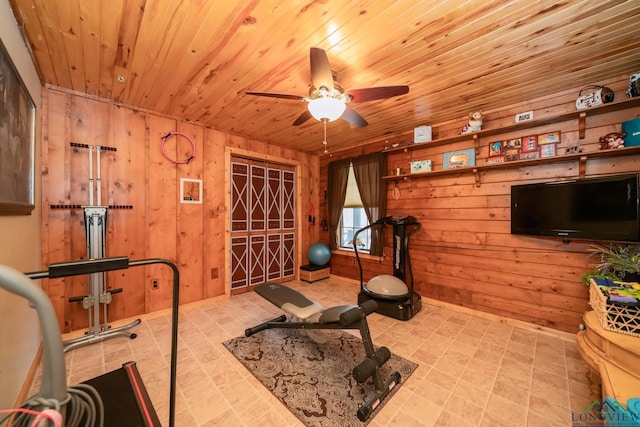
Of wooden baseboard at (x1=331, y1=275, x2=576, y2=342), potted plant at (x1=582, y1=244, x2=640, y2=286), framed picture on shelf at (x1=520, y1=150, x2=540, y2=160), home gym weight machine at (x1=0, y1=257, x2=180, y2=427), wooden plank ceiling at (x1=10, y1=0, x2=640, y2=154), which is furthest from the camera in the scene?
framed picture on shelf at (x1=520, y1=150, x2=540, y2=160)

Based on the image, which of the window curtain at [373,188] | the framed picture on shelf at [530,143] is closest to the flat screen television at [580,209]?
the framed picture on shelf at [530,143]

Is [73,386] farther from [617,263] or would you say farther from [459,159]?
[459,159]

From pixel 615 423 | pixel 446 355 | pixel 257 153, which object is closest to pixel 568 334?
pixel 446 355

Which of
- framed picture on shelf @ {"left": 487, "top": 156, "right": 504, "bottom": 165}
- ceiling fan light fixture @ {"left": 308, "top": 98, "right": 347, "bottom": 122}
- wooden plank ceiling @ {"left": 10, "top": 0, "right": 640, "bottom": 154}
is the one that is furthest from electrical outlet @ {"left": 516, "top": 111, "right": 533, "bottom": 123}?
ceiling fan light fixture @ {"left": 308, "top": 98, "right": 347, "bottom": 122}

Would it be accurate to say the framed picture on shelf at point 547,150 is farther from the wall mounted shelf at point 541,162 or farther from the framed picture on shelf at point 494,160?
the framed picture on shelf at point 494,160

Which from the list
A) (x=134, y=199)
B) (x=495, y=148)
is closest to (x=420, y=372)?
(x=495, y=148)

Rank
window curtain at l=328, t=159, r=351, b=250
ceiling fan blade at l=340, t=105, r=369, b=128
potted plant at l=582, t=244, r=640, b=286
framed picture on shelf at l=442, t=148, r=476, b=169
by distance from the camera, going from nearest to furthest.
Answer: potted plant at l=582, t=244, r=640, b=286
ceiling fan blade at l=340, t=105, r=369, b=128
framed picture on shelf at l=442, t=148, r=476, b=169
window curtain at l=328, t=159, r=351, b=250

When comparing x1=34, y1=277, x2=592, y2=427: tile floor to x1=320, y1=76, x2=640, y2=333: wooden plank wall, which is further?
x1=320, y1=76, x2=640, y2=333: wooden plank wall

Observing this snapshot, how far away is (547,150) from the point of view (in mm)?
2736

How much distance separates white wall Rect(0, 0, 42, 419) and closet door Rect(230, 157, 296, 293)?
2211 millimetres

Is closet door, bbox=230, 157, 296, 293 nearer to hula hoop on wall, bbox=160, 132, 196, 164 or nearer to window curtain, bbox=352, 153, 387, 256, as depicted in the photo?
hula hoop on wall, bbox=160, 132, 196, 164

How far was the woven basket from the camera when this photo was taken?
164 centimetres

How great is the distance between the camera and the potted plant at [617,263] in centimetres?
→ 209

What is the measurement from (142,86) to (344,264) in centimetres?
409
